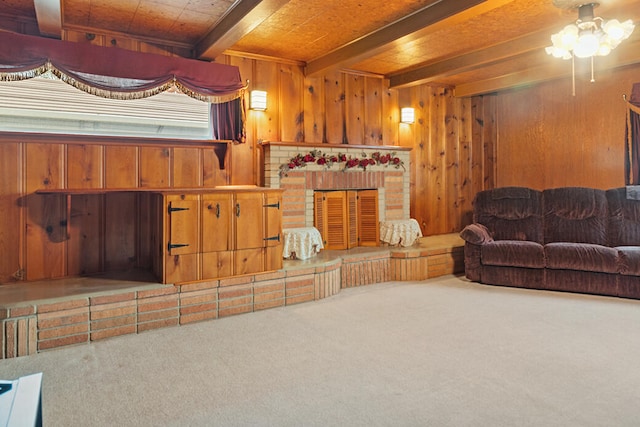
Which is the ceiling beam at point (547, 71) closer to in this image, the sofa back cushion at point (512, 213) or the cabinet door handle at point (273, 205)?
the sofa back cushion at point (512, 213)

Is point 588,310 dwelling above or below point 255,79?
below

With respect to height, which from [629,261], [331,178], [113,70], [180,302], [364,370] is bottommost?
[364,370]

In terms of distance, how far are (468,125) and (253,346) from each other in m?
5.18

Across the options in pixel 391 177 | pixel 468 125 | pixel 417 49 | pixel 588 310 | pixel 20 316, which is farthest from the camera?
pixel 468 125

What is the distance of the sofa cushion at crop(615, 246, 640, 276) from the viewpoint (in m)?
4.03

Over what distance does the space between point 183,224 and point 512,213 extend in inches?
148

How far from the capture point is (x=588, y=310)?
375 cm

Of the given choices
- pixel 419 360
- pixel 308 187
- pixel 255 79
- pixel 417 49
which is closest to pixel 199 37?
pixel 255 79

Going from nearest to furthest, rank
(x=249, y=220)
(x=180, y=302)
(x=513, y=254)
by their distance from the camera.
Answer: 1. (x=180, y=302)
2. (x=249, y=220)
3. (x=513, y=254)

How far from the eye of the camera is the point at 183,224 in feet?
11.7

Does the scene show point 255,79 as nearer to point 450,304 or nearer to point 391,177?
point 391,177

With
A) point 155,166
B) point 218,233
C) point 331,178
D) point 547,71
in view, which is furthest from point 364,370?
point 547,71

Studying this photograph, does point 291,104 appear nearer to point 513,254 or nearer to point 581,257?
point 513,254

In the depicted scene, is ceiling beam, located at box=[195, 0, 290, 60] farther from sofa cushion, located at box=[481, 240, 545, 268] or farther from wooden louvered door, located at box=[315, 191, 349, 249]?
sofa cushion, located at box=[481, 240, 545, 268]
